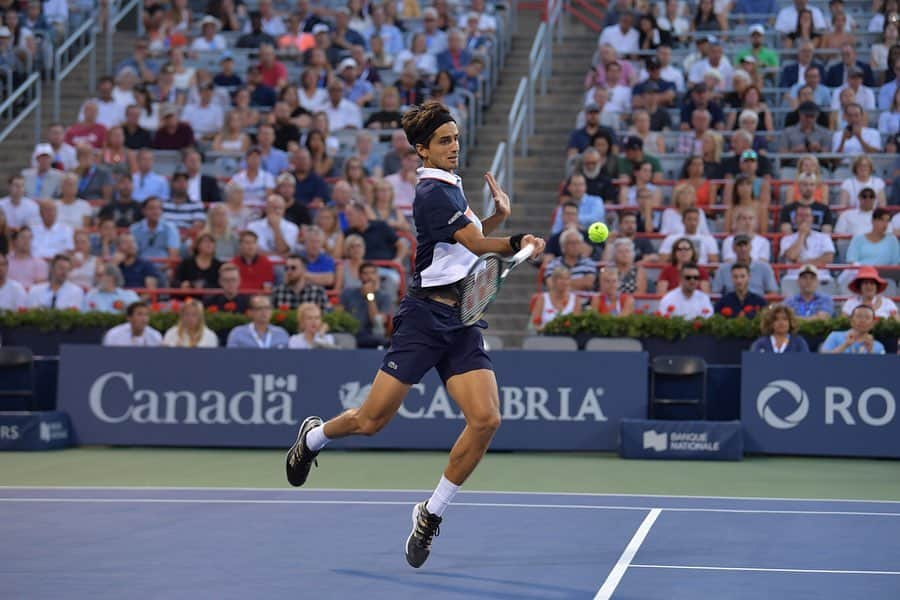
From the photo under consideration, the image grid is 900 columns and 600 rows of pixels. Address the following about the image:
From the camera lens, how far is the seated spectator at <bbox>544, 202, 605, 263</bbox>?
50.9ft

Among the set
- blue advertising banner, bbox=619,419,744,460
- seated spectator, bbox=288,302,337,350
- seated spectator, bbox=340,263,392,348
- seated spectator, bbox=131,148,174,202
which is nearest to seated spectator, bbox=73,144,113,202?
seated spectator, bbox=131,148,174,202

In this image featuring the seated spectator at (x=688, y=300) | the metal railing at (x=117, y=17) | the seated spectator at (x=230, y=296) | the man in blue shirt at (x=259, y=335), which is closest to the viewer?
the man in blue shirt at (x=259, y=335)

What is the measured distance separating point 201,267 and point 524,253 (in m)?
9.77

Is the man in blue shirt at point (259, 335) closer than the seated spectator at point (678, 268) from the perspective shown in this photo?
Yes

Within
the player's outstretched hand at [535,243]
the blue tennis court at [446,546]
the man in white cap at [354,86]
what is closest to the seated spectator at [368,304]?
the blue tennis court at [446,546]

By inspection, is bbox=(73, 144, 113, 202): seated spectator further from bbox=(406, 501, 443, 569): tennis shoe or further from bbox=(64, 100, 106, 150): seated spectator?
bbox=(406, 501, 443, 569): tennis shoe

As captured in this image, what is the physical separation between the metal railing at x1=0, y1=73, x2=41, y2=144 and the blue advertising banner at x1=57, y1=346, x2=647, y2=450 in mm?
7569

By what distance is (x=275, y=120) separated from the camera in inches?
727

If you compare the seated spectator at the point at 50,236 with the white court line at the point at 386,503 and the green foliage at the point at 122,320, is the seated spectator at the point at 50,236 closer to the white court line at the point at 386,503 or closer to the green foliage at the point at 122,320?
the green foliage at the point at 122,320

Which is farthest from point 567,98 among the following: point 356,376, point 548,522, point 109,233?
point 548,522

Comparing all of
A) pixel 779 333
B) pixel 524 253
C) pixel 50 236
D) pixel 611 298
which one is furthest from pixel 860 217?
pixel 524 253

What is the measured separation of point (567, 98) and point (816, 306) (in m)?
7.09

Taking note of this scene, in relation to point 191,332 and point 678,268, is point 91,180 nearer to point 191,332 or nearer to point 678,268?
point 191,332

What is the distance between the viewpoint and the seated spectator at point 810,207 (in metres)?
15.7
